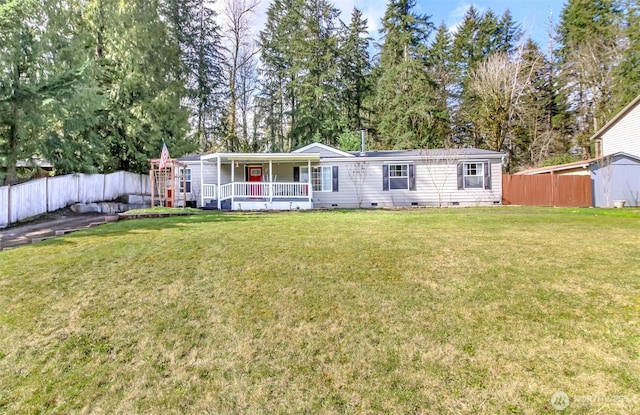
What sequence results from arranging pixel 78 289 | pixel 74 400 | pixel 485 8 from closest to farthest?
pixel 74 400, pixel 78 289, pixel 485 8

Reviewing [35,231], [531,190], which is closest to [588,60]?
[531,190]

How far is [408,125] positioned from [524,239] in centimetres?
2042

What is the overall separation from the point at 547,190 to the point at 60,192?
846 inches

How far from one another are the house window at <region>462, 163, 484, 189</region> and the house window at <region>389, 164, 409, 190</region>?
110 inches

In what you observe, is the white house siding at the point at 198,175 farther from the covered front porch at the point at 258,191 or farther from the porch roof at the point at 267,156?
the porch roof at the point at 267,156

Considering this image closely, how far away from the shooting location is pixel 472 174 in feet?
54.1

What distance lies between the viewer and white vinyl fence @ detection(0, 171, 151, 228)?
10555mm

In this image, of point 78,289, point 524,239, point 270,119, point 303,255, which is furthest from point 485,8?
point 78,289

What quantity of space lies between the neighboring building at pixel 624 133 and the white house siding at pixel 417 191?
7925mm

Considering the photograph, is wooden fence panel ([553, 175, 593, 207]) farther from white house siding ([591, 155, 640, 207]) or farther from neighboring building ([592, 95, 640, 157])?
neighboring building ([592, 95, 640, 157])

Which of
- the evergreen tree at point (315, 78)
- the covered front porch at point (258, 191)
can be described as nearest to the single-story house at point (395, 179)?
the covered front porch at point (258, 191)

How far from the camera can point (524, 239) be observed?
645 cm

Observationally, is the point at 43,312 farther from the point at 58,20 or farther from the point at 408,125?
the point at 408,125

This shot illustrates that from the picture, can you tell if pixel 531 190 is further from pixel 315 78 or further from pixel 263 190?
pixel 315 78
